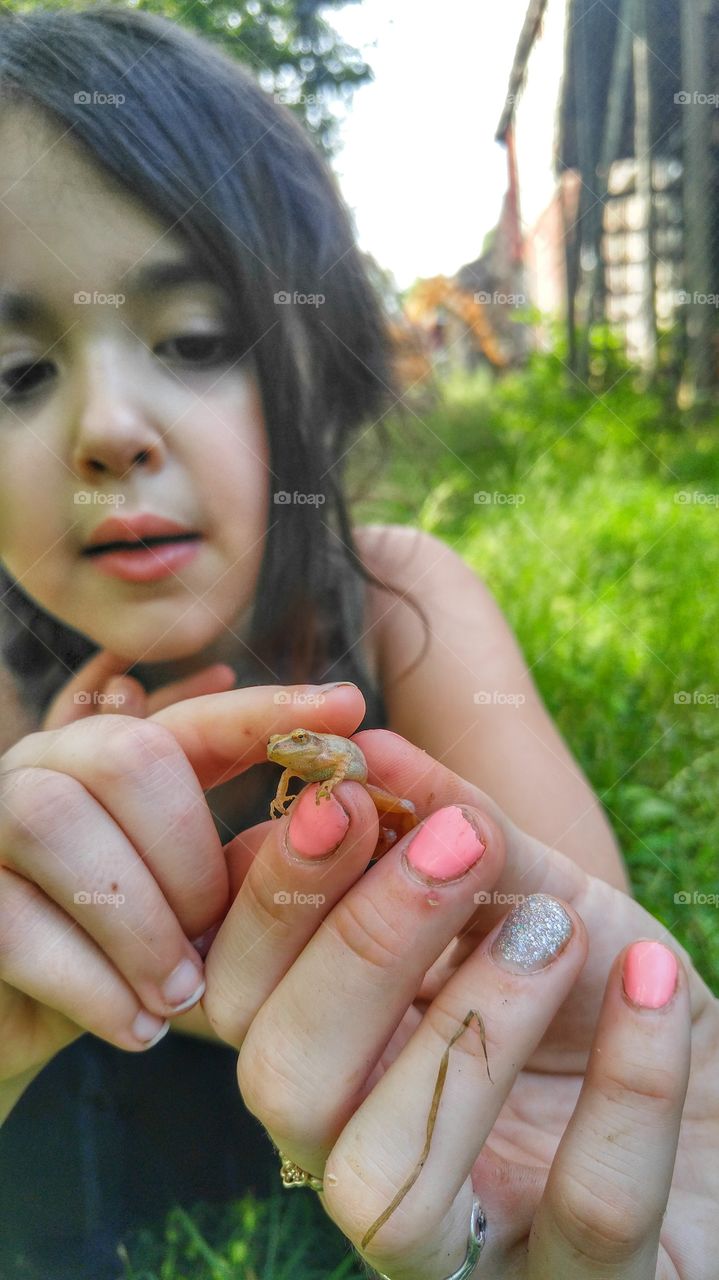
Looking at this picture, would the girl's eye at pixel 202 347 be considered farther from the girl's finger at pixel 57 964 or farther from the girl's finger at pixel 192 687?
the girl's finger at pixel 57 964

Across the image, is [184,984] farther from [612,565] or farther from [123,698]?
[612,565]

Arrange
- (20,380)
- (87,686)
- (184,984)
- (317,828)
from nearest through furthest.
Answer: (317,828) < (184,984) < (20,380) < (87,686)

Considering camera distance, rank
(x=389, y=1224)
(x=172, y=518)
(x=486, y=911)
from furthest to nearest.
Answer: (x=172, y=518) < (x=486, y=911) < (x=389, y=1224)

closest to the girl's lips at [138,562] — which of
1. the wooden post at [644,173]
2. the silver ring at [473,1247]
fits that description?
the silver ring at [473,1247]

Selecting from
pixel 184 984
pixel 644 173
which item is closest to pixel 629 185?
pixel 644 173

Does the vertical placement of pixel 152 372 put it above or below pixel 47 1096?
above

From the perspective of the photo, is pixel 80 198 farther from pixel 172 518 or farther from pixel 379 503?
pixel 379 503

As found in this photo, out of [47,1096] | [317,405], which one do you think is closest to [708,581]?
[317,405]
